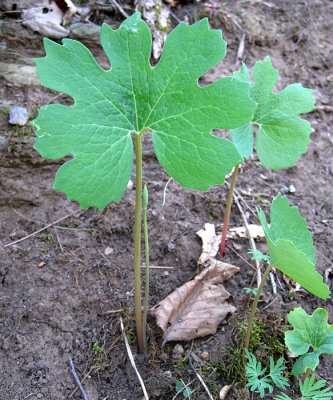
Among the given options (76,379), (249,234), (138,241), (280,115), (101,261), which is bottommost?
(76,379)

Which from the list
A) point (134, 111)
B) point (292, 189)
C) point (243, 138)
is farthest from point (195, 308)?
point (292, 189)

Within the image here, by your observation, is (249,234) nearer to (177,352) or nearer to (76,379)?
(177,352)

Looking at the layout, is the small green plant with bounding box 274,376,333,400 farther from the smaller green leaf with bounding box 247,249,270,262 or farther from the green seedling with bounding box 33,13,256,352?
the green seedling with bounding box 33,13,256,352

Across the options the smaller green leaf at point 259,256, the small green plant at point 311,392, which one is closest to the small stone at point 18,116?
the smaller green leaf at point 259,256

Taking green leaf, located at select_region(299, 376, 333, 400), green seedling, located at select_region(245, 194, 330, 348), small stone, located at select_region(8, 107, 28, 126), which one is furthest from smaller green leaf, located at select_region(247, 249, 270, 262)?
small stone, located at select_region(8, 107, 28, 126)

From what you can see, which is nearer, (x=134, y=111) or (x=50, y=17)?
(x=134, y=111)
